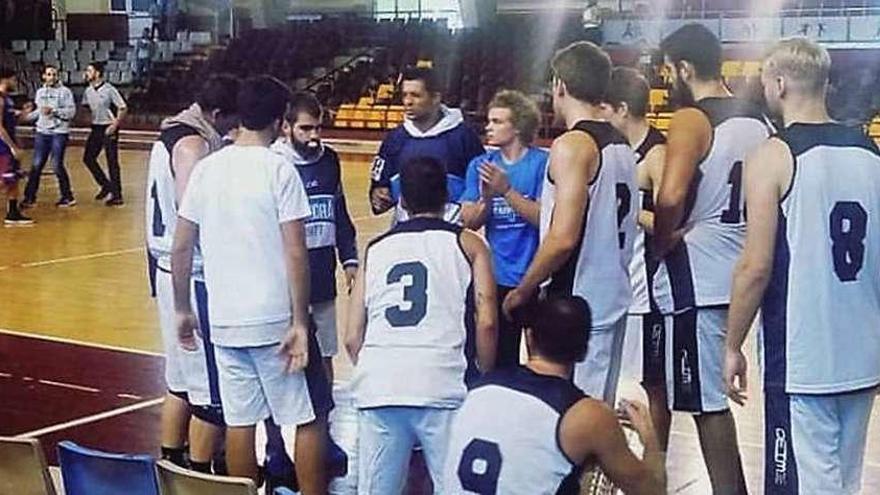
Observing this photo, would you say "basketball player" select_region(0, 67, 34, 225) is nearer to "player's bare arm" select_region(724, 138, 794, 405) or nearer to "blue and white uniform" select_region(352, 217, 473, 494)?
"blue and white uniform" select_region(352, 217, 473, 494)

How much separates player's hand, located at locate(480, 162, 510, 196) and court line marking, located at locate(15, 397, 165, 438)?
8.18 feet

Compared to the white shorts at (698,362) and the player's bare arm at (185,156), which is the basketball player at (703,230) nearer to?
the white shorts at (698,362)

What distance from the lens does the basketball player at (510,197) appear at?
197 inches

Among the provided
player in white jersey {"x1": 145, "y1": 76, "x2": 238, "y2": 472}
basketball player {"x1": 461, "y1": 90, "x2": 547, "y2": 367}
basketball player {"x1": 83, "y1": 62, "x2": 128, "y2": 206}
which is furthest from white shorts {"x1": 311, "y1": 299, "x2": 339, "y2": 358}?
basketball player {"x1": 83, "y1": 62, "x2": 128, "y2": 206}

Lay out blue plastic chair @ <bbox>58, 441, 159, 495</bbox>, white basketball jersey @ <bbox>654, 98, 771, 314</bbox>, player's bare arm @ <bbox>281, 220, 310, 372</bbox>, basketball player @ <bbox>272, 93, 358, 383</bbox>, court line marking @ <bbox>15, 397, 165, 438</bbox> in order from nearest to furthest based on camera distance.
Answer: blue plastic chair @ <bbox>58, 441, 159, 495</bbox> < player's bare arm @ <bbox>281, 220, 310, 372</bbox> < white basketball jersey @ <bbox>654, 98, 771, 314</bbox> < basketball player @ <bbox>272, 93, 358, 383</bbox> < court line marking @ <bbox>15, 397, 165, 438</bbox>

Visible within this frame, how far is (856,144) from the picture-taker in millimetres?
3898

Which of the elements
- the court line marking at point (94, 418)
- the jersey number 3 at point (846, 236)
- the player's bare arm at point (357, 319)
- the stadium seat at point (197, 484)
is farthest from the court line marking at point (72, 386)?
the jersey number 3 at point (846, 236)

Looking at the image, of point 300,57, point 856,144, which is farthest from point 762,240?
point 300,57

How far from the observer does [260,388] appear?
4621 millimetres

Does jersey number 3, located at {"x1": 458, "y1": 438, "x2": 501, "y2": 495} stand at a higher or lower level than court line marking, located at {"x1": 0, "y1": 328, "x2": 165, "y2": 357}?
higher

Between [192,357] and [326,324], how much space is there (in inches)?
28.0

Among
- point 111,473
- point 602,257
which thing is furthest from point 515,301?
point 111,473

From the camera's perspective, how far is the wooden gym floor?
609 cm

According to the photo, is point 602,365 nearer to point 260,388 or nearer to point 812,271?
point 812,271
